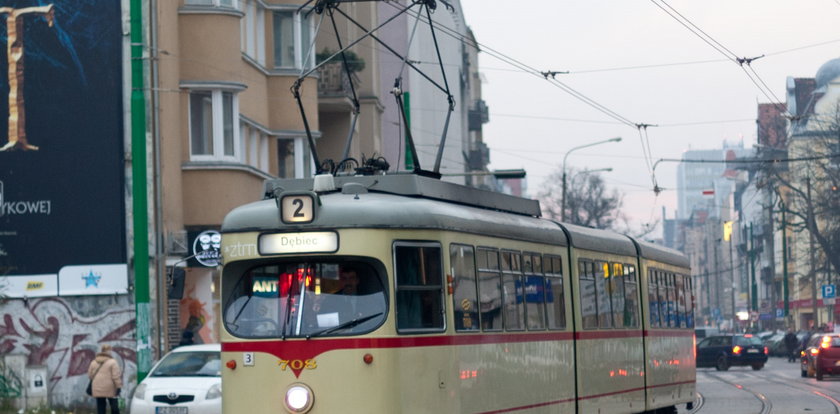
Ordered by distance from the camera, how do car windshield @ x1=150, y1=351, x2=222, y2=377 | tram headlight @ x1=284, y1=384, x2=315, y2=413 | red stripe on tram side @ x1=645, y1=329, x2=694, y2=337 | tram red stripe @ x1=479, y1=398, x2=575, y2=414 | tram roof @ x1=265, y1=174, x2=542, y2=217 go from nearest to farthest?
tram headlight @ x1=284, y1=384, x2=315, y2=413
tram roof @ x1=265, y1=174, x2=542, y2=217
tram red stripe @ x1=479, y1=398, x2=575, y2=414
red stripe on tram side @ x1=645, y1=329, x2=694, y2=337
car windshield @ x1=150, y1=351, x2=222, y2=377

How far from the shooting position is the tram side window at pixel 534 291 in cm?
1533

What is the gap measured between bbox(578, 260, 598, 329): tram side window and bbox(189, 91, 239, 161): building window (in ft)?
42.8

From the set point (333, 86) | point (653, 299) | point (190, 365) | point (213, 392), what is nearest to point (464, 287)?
point (213, 392)

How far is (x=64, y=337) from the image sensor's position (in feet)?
90.5

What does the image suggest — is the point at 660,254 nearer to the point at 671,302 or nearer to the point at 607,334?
the point at 671,302

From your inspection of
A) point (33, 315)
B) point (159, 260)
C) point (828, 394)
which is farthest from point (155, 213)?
point (828, 394)

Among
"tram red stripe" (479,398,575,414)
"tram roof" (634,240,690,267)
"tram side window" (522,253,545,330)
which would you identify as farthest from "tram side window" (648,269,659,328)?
"tram side window" (522,253,545,330)

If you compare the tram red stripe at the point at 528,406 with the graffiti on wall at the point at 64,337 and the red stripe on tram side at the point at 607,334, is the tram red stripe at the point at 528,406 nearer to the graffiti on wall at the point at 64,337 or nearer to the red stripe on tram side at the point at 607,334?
the red stripe on tram side at the point at 607,334

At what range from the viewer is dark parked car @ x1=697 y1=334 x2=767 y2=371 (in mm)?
51406

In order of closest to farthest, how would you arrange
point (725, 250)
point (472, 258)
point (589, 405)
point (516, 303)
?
point (472, 258), point (516, 303), point (589, 405), point (725, 250)

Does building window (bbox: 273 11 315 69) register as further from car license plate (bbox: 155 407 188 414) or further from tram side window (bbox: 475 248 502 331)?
tram side window (bbox: 475 248 502 331)

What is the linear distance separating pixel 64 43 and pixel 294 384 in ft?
57.4

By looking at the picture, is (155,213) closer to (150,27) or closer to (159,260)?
A: (159,260)

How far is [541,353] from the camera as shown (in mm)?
15586
